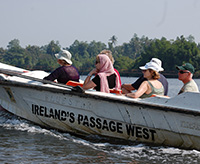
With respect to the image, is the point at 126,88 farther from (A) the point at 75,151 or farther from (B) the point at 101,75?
(A) the point at 75,151

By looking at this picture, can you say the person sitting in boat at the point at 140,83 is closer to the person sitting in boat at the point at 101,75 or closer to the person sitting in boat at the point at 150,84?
the person sitting in boat at the point at 150,84

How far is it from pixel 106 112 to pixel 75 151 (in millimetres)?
787

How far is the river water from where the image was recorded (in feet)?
20.5

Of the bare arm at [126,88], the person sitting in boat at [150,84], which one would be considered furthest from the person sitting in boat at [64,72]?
the person sitting in boat at [150,84]

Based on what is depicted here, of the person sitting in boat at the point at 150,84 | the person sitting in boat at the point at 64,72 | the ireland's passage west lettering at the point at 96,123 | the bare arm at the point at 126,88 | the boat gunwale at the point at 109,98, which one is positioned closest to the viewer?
the boat gunwale at the point at 109,98

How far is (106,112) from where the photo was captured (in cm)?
695

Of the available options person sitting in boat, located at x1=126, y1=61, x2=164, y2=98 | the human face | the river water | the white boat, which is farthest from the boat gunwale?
the human face

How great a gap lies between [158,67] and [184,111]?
1014 mm

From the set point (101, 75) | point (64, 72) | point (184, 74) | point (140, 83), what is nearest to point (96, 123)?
point (101, 75)

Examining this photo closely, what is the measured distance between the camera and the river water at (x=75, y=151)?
6257 millimetres

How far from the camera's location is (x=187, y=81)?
694 centimetres

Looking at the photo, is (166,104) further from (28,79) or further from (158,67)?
(28,79)

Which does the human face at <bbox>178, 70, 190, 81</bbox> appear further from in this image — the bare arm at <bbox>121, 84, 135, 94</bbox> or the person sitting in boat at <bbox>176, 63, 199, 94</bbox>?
the bare arm at <bbox>121, 84, 135, 94</bbox>

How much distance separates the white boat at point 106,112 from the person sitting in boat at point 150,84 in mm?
220
